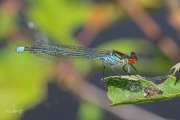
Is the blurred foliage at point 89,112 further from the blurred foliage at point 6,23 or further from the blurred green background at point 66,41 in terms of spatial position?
the blurred foliage at point 6,23

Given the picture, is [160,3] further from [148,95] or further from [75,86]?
[148,95]

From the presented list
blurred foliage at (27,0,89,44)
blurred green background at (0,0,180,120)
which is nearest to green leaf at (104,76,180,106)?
blurred green background at (0,0,180,120)

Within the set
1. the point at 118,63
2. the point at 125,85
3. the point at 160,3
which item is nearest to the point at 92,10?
the point at 160,3

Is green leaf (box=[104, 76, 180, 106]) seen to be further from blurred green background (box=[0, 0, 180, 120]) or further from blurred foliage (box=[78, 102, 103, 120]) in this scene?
blurred foliage (box=[78, 102, 103, 120])

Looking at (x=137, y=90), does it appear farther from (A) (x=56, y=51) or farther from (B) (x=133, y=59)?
(A) (x=56, y=51)

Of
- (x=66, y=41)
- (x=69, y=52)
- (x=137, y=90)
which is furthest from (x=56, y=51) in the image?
(x=137, y=90)

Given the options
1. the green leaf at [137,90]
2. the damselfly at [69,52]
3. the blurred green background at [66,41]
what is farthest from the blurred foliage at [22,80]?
the green leaf at [137,90]
